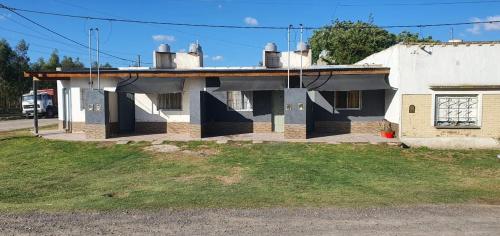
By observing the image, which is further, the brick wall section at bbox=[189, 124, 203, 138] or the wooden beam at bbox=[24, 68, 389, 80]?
the wooden beam at bbox=[24, 68, 389, 80]

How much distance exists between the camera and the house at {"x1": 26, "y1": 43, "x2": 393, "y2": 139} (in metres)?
18.4

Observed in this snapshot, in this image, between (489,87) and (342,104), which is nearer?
(489,87)

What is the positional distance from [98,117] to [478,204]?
14764mm

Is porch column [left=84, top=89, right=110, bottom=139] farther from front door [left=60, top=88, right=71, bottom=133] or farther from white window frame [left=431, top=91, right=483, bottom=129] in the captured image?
white window frame [left=431, top=91, right=483, bottom=129]

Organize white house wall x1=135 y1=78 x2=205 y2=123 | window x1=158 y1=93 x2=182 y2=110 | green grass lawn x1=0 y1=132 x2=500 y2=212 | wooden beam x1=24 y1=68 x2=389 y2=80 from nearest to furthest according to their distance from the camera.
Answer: green grass lawn x1=0 y1=132 x2=500 y2=212
wooden beam x1=24 y1=68 x2=389 y2=80
white house wall x1=135 y1=78 x2=205 y2=123
window x1=158 y1=93 x2=182 y2=110

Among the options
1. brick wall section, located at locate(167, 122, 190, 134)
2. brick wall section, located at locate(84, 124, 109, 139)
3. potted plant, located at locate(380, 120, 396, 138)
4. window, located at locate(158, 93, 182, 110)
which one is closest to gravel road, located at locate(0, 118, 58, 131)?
brick wall section, located at locate(84, 124, 109, 139)

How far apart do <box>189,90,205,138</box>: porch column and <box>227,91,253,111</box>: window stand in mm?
1985

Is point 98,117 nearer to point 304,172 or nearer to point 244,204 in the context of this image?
point 304,172

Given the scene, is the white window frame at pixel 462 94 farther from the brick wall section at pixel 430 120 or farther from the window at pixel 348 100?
the window at pixel 348 100

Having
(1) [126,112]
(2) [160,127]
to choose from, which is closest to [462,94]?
(2) [160,127]

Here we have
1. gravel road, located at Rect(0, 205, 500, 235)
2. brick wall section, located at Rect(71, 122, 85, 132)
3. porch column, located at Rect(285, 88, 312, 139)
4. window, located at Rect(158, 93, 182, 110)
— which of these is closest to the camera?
gravel road, located at Rect(0, 205, 500, 235)

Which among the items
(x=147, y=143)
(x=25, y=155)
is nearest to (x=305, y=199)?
(x=147, y=143)

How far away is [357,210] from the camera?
7859mm

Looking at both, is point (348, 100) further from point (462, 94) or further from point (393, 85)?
point (462, 94)
